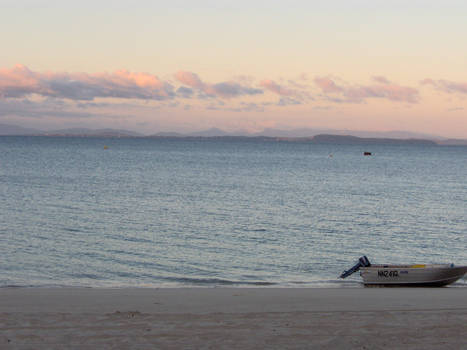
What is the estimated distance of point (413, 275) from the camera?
20656 millimetres

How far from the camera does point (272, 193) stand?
58.1 m

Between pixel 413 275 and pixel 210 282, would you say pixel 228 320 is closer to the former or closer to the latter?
pixel 210 282

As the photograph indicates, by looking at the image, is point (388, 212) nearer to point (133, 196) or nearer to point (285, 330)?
point (133, 196)

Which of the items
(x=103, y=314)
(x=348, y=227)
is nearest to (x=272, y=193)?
(x=348, y=227)

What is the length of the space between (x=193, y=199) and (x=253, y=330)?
38.3m

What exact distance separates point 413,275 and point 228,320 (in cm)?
1051

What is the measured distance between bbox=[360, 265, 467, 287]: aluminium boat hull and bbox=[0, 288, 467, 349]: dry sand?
3450 mm

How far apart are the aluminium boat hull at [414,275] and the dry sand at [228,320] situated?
3450 mm

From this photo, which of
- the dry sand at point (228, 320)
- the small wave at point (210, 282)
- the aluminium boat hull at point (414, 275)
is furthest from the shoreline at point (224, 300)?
the small wave at point (210, 282)

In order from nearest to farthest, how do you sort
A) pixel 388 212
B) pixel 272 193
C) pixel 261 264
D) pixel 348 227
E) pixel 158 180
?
1. pixel 261 264
2. pixel 348 227
3. pixel 388 212
4. pixel 272 193
5. pixel 158 180

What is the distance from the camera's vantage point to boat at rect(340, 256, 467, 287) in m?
20.5

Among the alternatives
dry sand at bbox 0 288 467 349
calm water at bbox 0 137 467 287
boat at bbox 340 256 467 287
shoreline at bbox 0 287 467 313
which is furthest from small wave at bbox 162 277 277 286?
dry sand at bbox 0 288 467 349

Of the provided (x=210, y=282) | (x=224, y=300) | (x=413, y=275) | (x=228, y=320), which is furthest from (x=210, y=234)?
(x=228, y=320)

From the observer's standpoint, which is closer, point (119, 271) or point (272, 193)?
point (119, 271)
